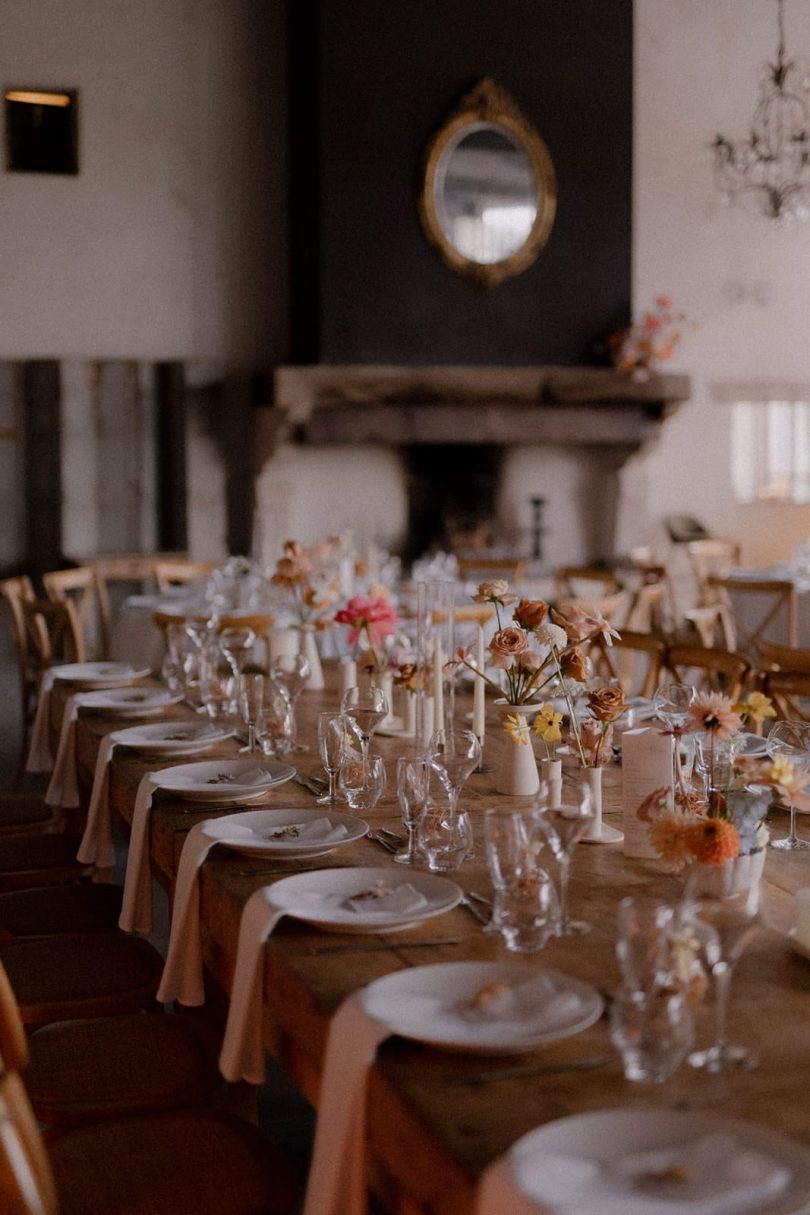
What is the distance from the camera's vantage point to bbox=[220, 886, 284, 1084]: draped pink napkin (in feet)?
6.21

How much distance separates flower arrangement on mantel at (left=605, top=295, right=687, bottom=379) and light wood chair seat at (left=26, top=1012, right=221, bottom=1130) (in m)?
7.75

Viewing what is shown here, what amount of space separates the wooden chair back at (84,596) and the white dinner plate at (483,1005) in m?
4.42

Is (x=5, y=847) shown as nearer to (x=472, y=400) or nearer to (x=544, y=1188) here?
(x=544, y=1188)

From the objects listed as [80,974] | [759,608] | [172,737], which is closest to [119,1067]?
[80,974]

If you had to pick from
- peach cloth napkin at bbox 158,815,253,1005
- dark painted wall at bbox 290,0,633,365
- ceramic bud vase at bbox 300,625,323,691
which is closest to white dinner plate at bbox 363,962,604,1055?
peach cloth napkin at bbox 158,815,253,1005

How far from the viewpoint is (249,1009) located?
6.22ft

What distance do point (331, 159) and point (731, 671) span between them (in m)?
6.14

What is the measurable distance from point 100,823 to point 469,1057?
175 centimetres

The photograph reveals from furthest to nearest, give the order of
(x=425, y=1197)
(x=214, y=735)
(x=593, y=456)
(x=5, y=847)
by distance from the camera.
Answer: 1. (x=593, y=456)
2. (x=5, y=847)
3. (x=214, y=735)
4. (x=425, y=1197)

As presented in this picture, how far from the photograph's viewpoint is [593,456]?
34.2 feet

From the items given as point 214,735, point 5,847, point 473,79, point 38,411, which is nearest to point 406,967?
point 214,735

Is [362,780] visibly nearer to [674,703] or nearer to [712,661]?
[674,703]

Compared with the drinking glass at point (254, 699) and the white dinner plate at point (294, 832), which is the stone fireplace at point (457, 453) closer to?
the drinking glass at point (254, 699)

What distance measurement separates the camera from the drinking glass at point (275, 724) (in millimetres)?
3074
